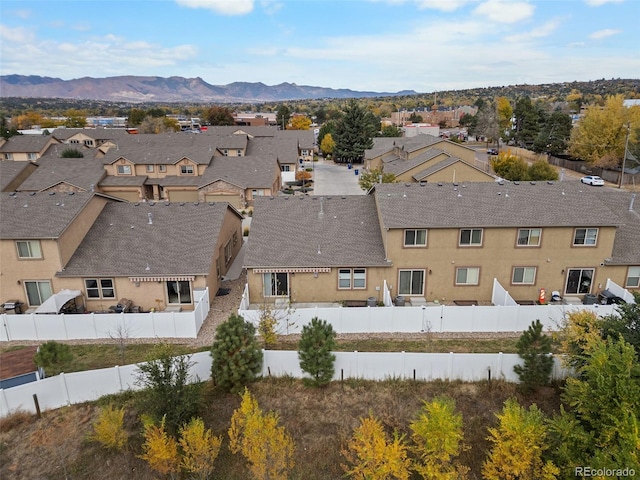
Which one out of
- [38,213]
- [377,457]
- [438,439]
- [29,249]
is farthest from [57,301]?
[438,439]

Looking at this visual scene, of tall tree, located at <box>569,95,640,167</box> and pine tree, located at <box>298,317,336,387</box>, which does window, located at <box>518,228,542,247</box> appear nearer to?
pine tree, located at <box>298,317,336,387</box>

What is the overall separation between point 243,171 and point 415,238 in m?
36.2

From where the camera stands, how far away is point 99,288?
25484 mm

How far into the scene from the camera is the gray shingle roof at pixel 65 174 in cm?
5275

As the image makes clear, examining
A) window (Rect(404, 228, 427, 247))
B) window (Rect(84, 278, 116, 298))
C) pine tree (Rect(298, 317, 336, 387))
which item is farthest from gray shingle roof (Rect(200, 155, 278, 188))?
pine tree (Rect(298, 317, 336, 387))

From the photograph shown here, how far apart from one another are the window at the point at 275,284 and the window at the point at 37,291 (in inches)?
506

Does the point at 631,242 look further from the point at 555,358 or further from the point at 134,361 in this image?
the point at 134,361

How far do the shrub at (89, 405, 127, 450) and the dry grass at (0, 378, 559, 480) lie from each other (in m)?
0.49

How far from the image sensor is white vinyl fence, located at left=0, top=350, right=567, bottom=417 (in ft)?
60.0

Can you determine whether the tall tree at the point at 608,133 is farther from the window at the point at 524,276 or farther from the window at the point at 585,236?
the window at the point at 524,276

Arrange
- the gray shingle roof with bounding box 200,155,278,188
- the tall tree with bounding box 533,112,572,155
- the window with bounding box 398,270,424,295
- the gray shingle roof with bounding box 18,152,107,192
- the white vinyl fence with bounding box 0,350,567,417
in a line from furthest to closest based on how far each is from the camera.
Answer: the tall tree with bounding box 533,112,572,155 < the gray shingle roof with bounding box 200,155,278,188 < the gray shingle roof with bounding box 18,152,107,192 < the window with bounding box 398,270,424,295 < the white vinyl fence with bounding box 0,350,567,417

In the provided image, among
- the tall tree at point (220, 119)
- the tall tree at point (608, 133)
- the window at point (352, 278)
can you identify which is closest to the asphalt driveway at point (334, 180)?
the window at point (352, 278)

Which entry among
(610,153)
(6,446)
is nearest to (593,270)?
(6,446)

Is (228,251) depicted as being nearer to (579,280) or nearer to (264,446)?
(264,446)
